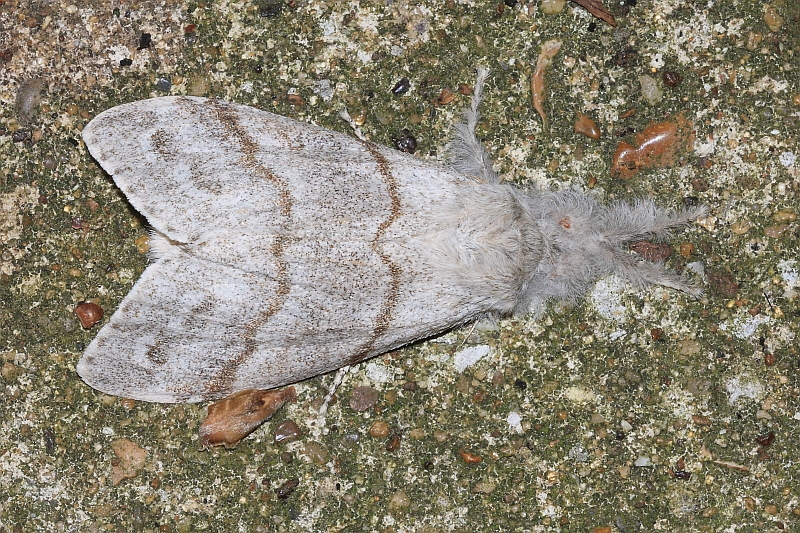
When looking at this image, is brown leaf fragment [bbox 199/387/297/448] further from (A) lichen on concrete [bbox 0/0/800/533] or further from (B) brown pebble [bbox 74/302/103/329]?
(B) brown pebble [bbox 74/302/103/329]

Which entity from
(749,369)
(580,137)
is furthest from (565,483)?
(580,137)

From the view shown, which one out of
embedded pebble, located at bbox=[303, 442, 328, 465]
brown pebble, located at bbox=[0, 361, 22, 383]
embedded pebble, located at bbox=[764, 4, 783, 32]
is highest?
embedded pebble, located at bbox=[764, 4, 783, 32]

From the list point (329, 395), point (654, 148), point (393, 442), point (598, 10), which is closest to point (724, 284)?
point (654, 148)

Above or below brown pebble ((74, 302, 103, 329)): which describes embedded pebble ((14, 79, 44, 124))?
above

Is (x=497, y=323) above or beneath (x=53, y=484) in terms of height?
above

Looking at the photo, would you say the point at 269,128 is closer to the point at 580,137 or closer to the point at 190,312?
the point at 190,312

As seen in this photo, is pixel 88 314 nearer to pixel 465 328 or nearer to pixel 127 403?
pixel 127 403

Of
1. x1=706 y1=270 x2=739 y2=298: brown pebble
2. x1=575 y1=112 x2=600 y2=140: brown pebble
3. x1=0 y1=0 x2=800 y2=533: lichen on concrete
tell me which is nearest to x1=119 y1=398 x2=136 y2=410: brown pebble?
x1=0 y1=0 x2=800 y2=533: lichen on concrete

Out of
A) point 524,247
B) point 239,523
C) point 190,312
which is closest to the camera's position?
point 190,312
